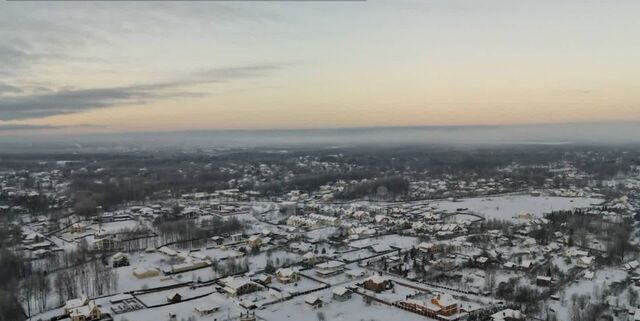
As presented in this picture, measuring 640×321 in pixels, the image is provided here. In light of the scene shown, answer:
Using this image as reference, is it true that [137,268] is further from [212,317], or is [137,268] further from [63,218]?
[63,218]

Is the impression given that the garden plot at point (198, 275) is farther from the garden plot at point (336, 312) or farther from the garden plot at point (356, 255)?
the garden plot at point (356, 255)

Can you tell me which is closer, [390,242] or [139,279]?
[139,279]

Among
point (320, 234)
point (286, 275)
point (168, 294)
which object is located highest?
point (286, 275)

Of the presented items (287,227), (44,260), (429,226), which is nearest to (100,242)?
(44,260)

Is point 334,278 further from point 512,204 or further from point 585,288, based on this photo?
point 512,204

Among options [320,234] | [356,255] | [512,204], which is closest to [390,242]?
[356,255]

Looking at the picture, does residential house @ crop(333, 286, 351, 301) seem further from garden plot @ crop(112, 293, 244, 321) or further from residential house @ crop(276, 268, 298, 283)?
garden plot @ crop(112, 293, 244, 321)

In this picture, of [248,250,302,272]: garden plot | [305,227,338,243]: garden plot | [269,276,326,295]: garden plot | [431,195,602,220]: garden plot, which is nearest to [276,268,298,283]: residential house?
[269,276,326,295]: garden plot

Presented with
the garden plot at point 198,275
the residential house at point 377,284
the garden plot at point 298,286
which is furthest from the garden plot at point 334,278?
the garden plot at point 198,275
